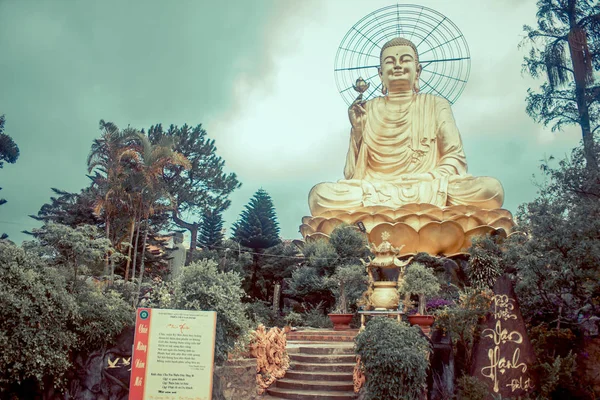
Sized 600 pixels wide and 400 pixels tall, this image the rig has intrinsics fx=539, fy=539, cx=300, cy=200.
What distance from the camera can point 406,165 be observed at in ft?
58.9

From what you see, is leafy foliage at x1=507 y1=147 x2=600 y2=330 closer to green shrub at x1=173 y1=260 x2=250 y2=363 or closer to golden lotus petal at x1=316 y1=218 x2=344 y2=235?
green shrub at x1=173 y1=260 x2=250 y2=363

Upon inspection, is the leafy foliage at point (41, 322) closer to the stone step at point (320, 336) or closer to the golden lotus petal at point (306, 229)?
the stone step at point (320, 336)

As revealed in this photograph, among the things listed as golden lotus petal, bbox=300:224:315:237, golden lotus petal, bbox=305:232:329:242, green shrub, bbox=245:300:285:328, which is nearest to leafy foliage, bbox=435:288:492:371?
green shrub, bbox=245:300:285:328

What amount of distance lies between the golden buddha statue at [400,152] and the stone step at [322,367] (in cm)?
876

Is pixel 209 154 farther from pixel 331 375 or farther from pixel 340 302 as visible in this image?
pixel 331 375

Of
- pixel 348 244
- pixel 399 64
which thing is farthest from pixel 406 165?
pixel 348 244

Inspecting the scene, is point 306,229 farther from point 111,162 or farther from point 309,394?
point 309,394

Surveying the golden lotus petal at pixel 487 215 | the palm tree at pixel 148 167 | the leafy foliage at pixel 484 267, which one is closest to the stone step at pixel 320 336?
the leafy foliage at pixel 484 267

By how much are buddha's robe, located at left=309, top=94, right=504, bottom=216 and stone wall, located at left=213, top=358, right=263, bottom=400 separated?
9.86 meters

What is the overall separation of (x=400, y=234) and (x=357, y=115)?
5.00m

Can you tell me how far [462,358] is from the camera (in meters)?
6.74

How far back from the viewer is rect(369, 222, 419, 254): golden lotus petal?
595 inches

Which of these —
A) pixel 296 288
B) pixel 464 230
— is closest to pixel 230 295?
pixel 296 288

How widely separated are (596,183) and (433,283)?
4098mm
